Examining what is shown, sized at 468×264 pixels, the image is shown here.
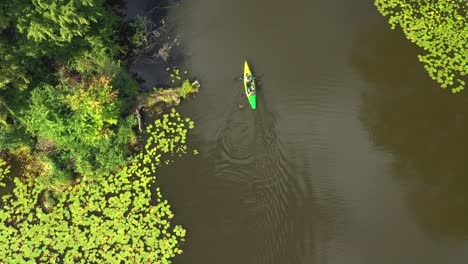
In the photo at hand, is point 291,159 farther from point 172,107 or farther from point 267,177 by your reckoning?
point 172,107

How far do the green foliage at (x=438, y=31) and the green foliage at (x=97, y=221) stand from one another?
7.29m

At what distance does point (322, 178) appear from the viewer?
404 inches

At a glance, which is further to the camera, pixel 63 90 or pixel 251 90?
pixel 251 90

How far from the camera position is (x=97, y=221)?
392 inches

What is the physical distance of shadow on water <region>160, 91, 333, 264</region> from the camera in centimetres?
978

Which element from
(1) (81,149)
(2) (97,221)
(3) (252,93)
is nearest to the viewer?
(2) (97,221)

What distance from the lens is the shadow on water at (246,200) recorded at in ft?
32.1

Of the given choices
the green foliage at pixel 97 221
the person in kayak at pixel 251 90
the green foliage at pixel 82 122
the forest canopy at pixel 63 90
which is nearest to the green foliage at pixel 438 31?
the person in kayak at pixel 251 90

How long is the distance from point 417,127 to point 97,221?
8474 mm

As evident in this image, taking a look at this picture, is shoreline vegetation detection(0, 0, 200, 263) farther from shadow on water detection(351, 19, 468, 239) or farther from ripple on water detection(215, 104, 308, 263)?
shadow on water detection(351, 19, 468, 239)

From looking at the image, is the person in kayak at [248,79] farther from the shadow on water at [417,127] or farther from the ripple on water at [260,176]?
the shadow on water at [417,127]

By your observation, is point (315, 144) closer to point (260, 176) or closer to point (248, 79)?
point (260, 176)

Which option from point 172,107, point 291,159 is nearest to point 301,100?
point 291,159

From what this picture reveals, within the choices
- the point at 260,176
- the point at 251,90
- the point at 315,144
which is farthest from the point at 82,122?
the point at 315,144
